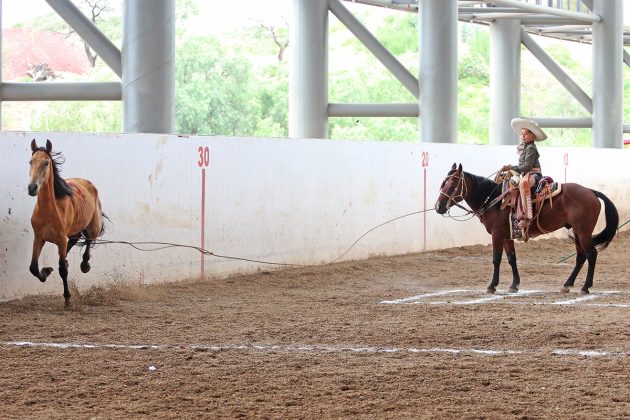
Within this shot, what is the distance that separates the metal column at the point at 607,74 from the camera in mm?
32375

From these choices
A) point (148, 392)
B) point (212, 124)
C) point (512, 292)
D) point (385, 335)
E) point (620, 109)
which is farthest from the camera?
point (212, 124)

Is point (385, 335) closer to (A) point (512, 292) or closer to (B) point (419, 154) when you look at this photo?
(A) point (512, 292)

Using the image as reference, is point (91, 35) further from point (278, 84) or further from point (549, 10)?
point (278, 84)

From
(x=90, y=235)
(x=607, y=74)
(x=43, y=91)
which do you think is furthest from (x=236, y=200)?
(x=607, y=74)

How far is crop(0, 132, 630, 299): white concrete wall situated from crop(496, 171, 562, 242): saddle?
389cm

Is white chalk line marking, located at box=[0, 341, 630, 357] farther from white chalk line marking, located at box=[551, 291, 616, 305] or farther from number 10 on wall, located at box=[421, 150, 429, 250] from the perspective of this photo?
number 10 on wall, located at box=[421, 150, 429, 250]

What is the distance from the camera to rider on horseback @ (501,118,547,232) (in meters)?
14.9

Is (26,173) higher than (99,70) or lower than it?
lower

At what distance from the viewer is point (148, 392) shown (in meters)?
8.09

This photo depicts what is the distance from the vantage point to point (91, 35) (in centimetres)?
1678

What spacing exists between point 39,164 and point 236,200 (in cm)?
468

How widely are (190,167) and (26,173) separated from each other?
3.00 m

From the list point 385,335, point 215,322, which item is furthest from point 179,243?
point 385,335

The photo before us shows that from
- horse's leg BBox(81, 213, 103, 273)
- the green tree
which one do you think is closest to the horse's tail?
horse's leg BBox(81, 213, 103, 273)
